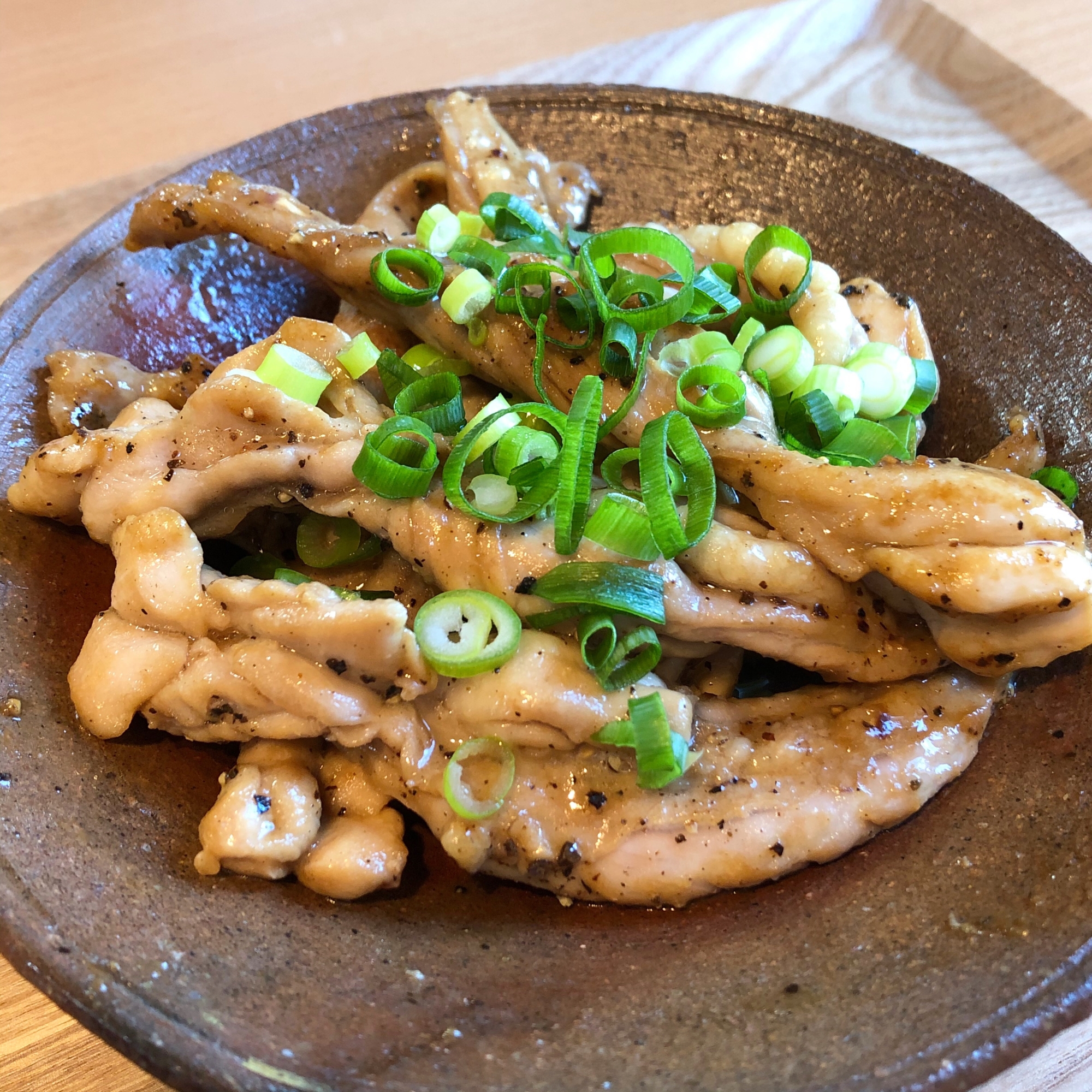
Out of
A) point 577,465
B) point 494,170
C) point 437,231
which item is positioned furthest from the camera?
point 494,170

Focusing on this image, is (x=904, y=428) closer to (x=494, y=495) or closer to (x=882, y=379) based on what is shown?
(x=882, y=379)

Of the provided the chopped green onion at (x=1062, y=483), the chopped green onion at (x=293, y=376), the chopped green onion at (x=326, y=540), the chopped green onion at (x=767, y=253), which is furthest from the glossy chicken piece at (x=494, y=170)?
the chopped green onion at (x=1062, y=483)

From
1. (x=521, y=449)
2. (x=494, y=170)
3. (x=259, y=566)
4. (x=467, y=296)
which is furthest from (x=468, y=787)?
(x=494, y=170)

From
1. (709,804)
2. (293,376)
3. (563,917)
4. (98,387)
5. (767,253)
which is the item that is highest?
(767,253)

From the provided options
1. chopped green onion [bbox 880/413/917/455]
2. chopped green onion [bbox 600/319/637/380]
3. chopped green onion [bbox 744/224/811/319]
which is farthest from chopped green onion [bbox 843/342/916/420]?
chopped green onion [bbox 600/319/637/380]

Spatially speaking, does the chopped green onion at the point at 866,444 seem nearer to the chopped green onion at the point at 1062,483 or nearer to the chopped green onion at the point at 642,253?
the chopped green onion at the point at 1062,483

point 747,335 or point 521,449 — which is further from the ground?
point 747,335

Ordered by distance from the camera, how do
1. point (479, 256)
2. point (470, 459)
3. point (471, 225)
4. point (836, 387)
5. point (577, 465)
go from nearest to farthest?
point (577, 465) < point (470, 459) < point (836, 387) < point (479, 256) < point (471, 225)
